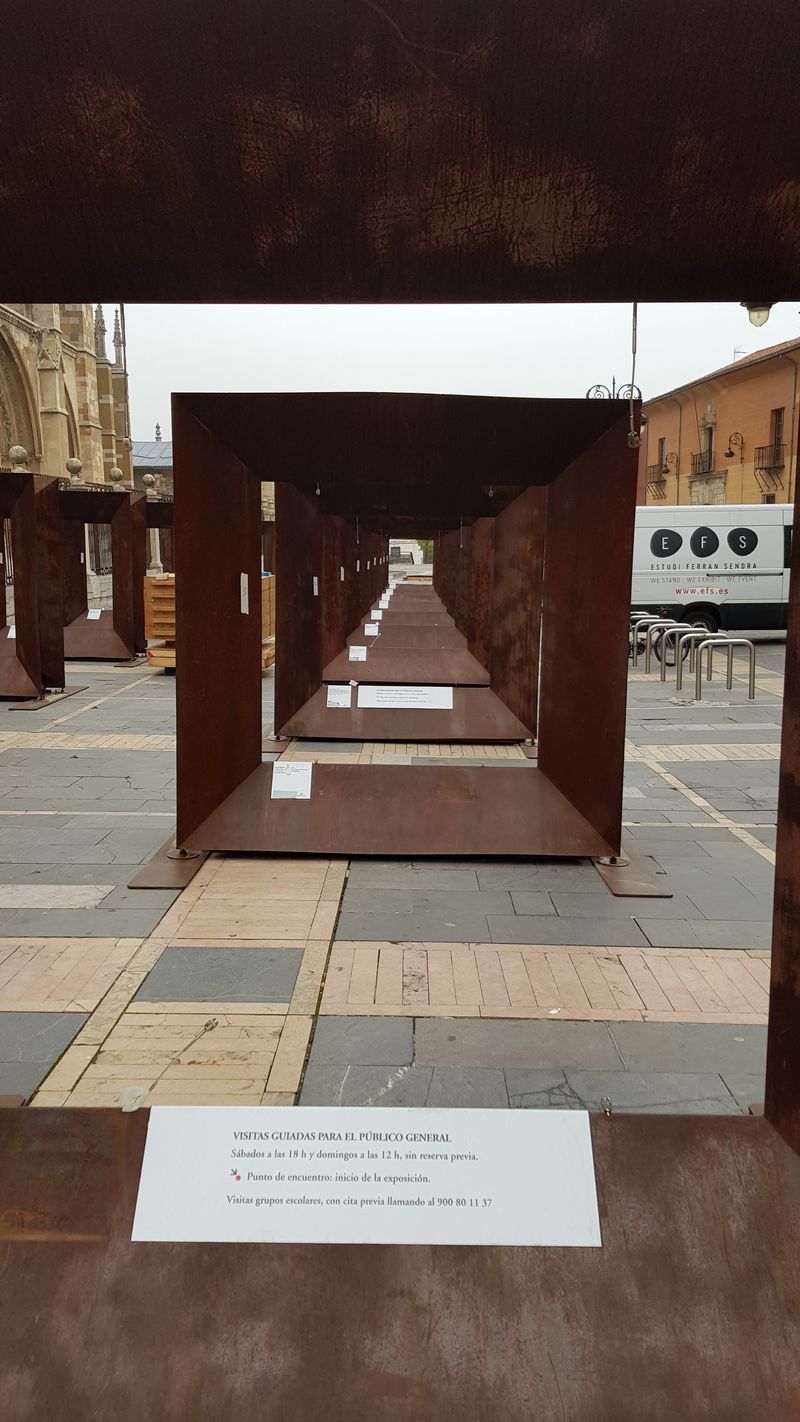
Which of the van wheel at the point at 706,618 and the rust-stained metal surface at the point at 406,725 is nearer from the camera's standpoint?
the rust-stained metal surface at the point at 406,725

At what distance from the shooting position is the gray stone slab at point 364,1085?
115 inches

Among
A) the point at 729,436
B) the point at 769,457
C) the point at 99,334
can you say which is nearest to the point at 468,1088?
the point at 769,457

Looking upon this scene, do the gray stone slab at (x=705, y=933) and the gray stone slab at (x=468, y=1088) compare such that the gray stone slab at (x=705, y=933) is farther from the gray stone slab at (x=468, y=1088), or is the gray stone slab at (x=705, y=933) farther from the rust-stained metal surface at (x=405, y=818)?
the gray stone slab at (x=468, y=1088)

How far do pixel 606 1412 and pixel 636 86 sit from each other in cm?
195

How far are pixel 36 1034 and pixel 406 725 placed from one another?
5.85 meters

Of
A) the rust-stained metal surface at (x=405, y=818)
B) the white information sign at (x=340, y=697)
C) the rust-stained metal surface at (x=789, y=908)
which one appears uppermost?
the rust-stained metal surface at (x=789, y=908)

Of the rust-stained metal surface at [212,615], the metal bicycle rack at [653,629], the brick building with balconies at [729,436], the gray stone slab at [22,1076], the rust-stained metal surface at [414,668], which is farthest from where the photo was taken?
the brick building with balconies at [729,436]

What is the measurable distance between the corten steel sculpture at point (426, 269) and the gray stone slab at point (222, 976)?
5.95ft

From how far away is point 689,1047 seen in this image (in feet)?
10.8

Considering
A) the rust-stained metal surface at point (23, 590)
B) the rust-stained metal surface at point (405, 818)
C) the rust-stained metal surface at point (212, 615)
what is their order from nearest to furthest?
the rust-stained metal surface at point (212, 615) < the rust-stained metal surface at point (405, 818) < the rust-stained metal surface at point (23, 590)

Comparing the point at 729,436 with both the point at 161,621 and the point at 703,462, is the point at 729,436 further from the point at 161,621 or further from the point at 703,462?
the point at 161,621

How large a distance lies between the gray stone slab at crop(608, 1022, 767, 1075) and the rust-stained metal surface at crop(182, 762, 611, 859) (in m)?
1.83

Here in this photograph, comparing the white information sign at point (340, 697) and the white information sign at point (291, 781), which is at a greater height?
the white information sign at point (340, 697)

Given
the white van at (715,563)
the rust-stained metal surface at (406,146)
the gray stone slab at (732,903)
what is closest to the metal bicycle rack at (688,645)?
the white van at (715,563)
